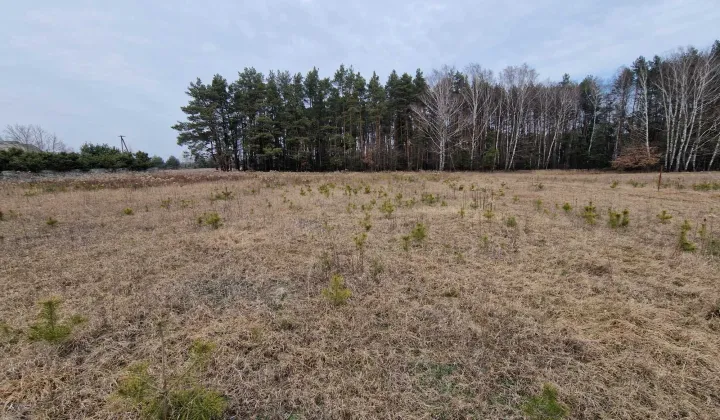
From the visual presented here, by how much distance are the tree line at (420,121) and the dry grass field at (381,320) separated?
77.5 ft

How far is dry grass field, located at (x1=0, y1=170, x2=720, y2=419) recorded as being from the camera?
2008 millimetres

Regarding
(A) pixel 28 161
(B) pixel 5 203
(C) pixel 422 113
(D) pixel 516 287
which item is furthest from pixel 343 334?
(C) pixel 422 113

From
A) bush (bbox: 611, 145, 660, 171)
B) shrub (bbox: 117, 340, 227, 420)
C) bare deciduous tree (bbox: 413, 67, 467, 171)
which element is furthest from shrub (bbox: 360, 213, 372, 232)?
bush (bbox: 611, 145, 660, 171)

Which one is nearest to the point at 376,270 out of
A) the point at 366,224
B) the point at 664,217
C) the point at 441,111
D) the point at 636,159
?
the point at 366,224

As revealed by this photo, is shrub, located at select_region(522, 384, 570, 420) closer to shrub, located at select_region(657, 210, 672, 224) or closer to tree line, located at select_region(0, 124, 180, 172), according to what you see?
shrub, located at select_region(657, 210, 672, 224)

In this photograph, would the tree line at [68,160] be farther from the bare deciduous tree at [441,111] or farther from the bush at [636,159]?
the bush at [636,159]

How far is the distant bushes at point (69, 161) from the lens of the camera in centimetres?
1872

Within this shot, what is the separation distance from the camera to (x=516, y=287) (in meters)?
3.57

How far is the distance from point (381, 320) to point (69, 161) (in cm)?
2973

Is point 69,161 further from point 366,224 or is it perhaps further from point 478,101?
point 478,101

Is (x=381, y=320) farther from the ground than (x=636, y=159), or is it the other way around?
(x=636, y=159)

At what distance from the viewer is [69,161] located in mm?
21703

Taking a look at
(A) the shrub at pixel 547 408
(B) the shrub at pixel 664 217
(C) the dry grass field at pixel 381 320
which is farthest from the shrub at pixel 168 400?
(B) the shrub at pixel 664 217

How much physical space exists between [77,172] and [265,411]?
29601mm
